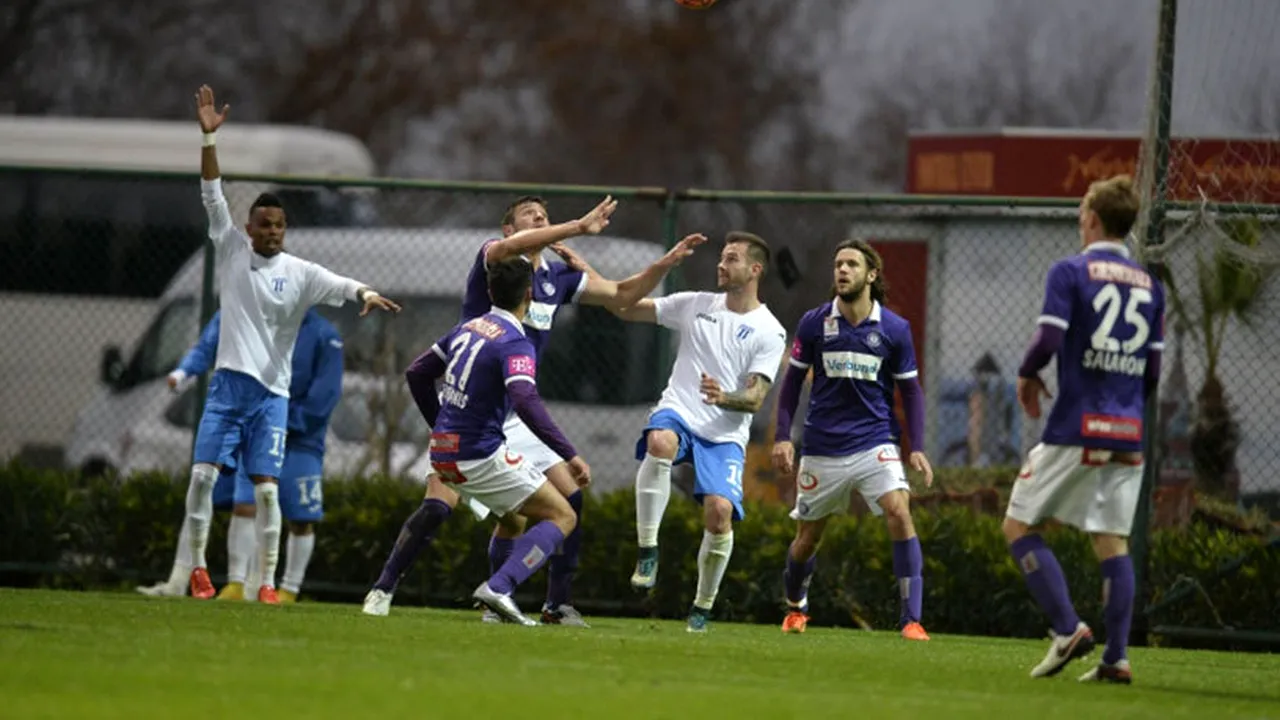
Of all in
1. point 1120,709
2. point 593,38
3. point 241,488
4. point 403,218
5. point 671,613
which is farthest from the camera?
point 593,38

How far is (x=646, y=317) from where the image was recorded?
13.4 metres

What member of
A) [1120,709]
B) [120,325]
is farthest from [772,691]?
[120,325]

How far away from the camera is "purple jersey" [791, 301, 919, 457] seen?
43.1ft

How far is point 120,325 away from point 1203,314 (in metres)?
12.1

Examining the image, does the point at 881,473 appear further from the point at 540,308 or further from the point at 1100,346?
the point at 1100,346

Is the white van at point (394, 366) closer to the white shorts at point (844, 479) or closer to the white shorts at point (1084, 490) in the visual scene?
the white shorts at point (844, 479)

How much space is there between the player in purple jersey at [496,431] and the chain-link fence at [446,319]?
138 inches

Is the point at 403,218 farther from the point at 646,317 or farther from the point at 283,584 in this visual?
the point at 646,317

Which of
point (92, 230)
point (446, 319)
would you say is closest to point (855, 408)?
point (446, 319)

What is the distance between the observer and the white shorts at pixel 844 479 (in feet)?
43.0

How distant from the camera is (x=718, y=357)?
13172mm

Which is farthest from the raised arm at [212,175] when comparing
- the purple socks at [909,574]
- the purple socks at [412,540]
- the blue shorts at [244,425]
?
the purple socks at [909,574]

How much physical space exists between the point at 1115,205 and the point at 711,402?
125 inches

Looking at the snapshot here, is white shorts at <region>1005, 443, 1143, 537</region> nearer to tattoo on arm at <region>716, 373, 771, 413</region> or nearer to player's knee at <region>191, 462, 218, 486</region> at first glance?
tattoo on arm at <region>716, 373, 771, 413</region>
